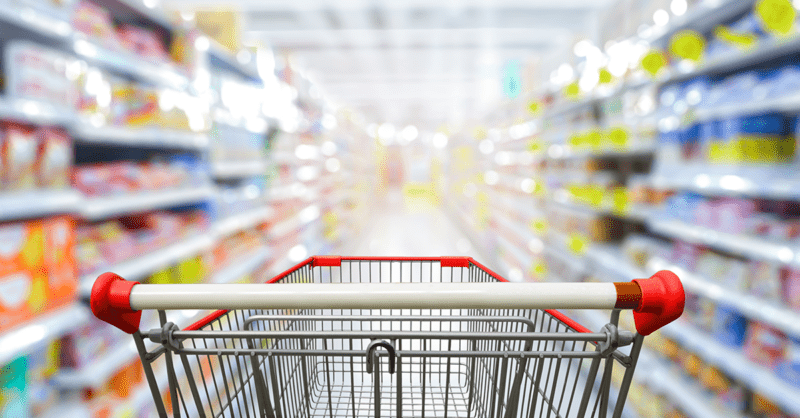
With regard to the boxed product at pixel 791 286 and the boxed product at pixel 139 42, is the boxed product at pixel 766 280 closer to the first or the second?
the boxed product at pixel 791 286

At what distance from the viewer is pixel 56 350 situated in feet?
5.05

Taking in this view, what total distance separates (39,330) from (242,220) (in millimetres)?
1627

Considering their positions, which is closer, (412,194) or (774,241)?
(774,241)

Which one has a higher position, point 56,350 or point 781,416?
point 56,350

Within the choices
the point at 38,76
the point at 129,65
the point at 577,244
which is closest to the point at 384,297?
the point at 38,76

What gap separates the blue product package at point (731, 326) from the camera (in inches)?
67.7

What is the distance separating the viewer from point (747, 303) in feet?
5.15

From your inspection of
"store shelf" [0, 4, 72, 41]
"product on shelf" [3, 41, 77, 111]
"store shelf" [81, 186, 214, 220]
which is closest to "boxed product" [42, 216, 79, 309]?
"store shelf" [81, 186, 214, 220]

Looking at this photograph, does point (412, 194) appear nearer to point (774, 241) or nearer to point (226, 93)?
point (226, 93)

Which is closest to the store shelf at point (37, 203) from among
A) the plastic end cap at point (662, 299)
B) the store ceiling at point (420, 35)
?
the plastic end cap at point (662, 299)

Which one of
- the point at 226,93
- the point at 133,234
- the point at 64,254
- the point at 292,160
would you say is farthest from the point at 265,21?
the point at 64,254

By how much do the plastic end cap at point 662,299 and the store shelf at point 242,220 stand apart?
2406 millimetres

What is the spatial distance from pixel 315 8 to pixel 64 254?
488cm

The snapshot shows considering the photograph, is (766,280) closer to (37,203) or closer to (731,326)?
(731,326)
